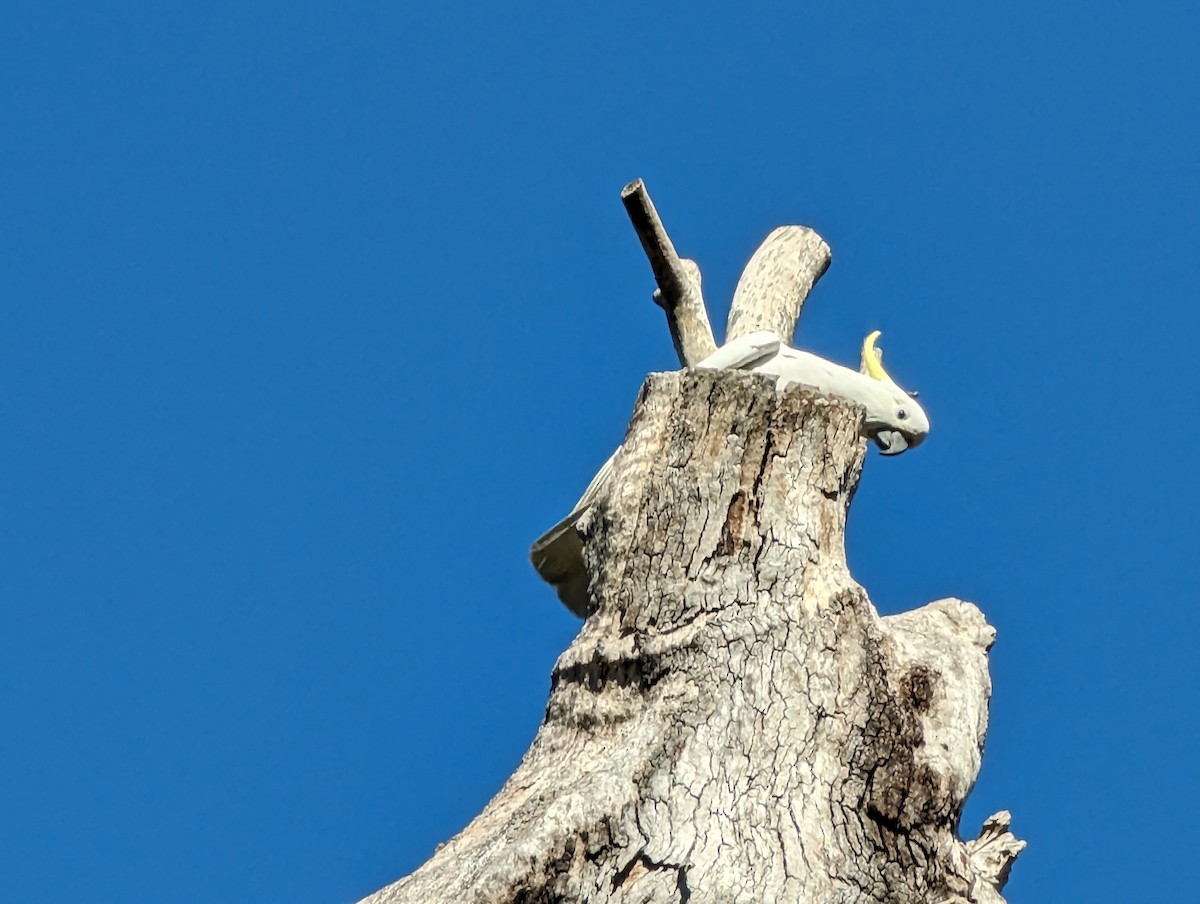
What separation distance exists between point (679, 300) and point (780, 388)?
133 centimetres

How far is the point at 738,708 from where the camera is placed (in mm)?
4473

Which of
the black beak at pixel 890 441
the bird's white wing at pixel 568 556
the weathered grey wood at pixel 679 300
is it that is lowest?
the bird's white wing at pixel 568 556

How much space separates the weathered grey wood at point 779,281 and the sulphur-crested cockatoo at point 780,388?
93cm

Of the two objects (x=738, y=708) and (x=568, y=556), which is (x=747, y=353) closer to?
(x=568, y=556)

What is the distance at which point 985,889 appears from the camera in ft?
14.6

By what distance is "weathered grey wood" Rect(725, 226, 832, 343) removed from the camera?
723 centimetres

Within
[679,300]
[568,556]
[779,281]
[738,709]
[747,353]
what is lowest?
[738,709]

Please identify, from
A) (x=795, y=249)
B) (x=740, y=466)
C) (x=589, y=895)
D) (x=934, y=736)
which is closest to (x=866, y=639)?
(x=934, y=736)

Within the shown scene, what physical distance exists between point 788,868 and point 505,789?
2.89 feet

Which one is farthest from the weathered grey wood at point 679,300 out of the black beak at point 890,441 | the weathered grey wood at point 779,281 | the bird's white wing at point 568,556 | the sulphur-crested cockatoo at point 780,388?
the bird's white wing at point 568,556

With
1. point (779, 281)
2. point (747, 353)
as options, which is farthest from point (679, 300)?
point (747, 353)

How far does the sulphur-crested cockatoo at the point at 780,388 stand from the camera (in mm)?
5793

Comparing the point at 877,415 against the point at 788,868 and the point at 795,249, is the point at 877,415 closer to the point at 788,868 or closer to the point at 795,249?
the point at 795,249

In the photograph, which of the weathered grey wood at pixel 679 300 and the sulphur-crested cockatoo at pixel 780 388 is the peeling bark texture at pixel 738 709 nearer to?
the sulphur-crested cockatoo at pixel 780 388
